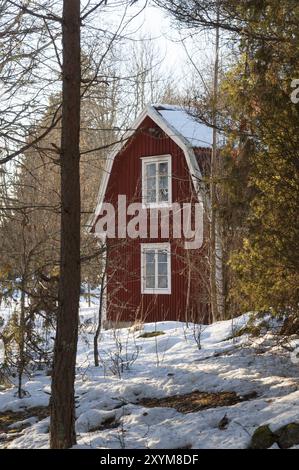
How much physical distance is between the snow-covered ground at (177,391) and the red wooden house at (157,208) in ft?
24.2

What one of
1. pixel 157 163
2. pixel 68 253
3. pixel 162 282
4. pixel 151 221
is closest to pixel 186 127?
pixel 157 163

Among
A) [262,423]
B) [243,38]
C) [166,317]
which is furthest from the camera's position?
[166,317]

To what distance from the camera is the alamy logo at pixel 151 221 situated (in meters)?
18.1

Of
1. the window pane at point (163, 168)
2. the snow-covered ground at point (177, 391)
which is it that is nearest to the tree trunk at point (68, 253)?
the snow-covered ground at point (177, 391)

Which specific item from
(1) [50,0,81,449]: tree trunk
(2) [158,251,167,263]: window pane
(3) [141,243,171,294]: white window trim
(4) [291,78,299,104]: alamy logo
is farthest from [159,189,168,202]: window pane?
(1) [50,0,81,449]: tree trunk

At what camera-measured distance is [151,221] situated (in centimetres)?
2008

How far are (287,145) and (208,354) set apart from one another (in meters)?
3.90

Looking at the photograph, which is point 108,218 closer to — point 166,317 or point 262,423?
point 166,317

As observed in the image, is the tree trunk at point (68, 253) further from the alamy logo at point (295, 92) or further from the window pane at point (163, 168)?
the window pane at point (163, 168)

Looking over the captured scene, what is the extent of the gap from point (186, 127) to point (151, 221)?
3.01 m

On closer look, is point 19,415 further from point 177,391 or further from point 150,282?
point 150,282

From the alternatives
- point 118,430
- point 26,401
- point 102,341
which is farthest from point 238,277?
point 102,341

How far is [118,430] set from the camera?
6801mm

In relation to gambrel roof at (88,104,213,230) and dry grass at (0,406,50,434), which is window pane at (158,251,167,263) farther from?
dry grass at (0,406,50,434)
